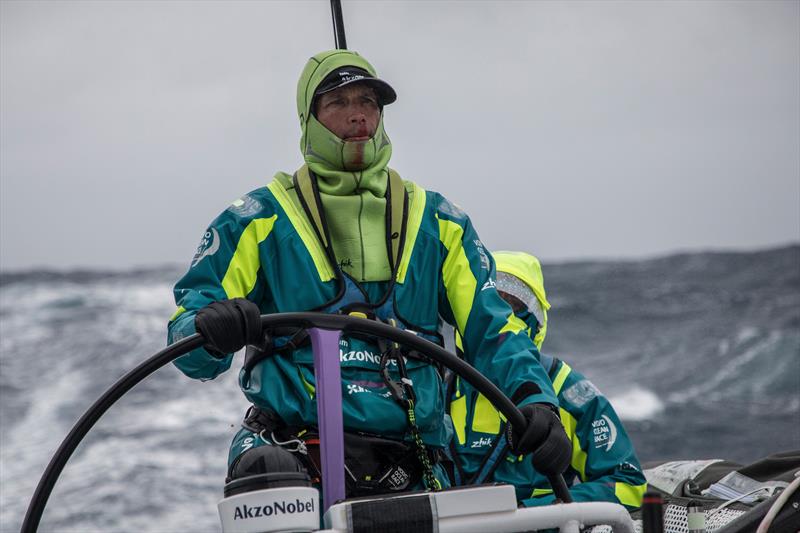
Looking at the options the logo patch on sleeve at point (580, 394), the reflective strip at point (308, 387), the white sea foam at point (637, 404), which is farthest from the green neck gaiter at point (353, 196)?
the white sea foam at point (637, 404)

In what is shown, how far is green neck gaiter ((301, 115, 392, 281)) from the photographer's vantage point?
9.18 ft

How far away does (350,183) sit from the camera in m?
2.84

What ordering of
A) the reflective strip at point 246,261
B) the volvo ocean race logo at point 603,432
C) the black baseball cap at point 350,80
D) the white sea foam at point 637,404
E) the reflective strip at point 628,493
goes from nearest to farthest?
the reflective strip at point 246,261, the black baseball cap at point 350,80, the reflective strip at point 628,493, the volvo ocean race logo at point 603,432, the white sea foam at point 637,404

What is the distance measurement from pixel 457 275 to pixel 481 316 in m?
0.12

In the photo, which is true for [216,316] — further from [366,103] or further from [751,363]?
[751,363]

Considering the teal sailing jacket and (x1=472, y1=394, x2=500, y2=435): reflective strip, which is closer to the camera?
the teal sailing jacket

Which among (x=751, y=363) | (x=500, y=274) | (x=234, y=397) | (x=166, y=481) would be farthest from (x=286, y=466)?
(x=751, y=363)

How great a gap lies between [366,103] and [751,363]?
447 inches

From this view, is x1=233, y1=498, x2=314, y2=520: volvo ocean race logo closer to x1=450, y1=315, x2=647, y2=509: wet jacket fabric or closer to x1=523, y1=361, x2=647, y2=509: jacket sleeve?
x1=450, y1=315, x2=647, y2=509: wet jacket fabric

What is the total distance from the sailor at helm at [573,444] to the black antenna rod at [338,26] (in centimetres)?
144

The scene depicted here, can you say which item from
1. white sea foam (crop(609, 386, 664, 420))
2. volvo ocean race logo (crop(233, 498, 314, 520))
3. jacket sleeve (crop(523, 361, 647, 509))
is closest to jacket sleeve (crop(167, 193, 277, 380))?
volvo ocean race logo (crop(233, 498, 314, 520))

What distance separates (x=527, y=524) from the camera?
2146 millimetres

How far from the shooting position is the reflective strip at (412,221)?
280cm

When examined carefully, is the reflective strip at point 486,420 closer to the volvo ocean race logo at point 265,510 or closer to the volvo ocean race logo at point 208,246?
the volvo ocean race logo at point 208,246
